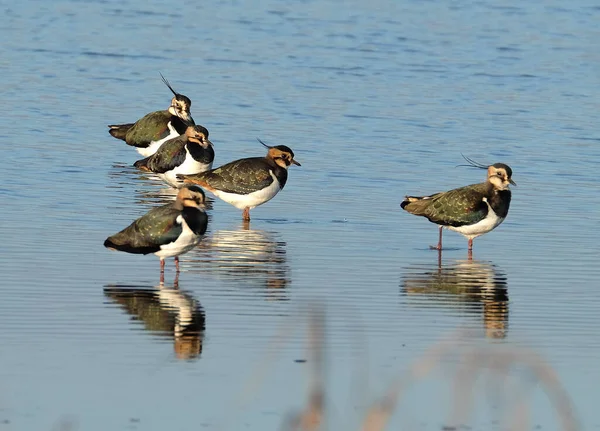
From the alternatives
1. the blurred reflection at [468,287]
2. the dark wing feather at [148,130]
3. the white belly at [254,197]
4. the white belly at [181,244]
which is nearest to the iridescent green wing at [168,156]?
the dark wing feather at [148,130]

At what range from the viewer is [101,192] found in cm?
1775

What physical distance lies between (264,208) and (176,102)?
13.8 ft

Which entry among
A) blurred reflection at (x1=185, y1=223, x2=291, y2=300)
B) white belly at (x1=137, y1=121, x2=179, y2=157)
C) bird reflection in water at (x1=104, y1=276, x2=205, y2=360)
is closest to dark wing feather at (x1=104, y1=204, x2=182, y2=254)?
bird reflection in water at (x1=104, y1=276, x2=205, y2=360)

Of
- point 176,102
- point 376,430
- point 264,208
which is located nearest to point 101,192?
point 264,208

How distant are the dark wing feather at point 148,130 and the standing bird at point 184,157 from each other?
5.85 feet

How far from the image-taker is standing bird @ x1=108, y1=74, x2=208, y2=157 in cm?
2117

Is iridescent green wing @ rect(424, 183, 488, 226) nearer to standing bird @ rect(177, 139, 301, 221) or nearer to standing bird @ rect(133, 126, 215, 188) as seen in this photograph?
standing bird @ rect(177, 139, 301, 221)

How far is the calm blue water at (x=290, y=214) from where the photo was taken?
9.96 metres

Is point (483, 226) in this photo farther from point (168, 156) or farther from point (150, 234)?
point (168, 156)

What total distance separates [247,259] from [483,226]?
2.61m

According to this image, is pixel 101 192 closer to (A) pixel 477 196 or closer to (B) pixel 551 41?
(A) pixel 477 196

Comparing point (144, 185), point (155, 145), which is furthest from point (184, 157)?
point (155, 145)

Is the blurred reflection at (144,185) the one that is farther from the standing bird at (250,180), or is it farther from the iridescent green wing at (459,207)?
the iridescent green wing at (459,207)

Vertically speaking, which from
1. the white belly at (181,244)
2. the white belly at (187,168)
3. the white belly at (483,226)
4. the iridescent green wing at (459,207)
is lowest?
the white belly at (187,168)
